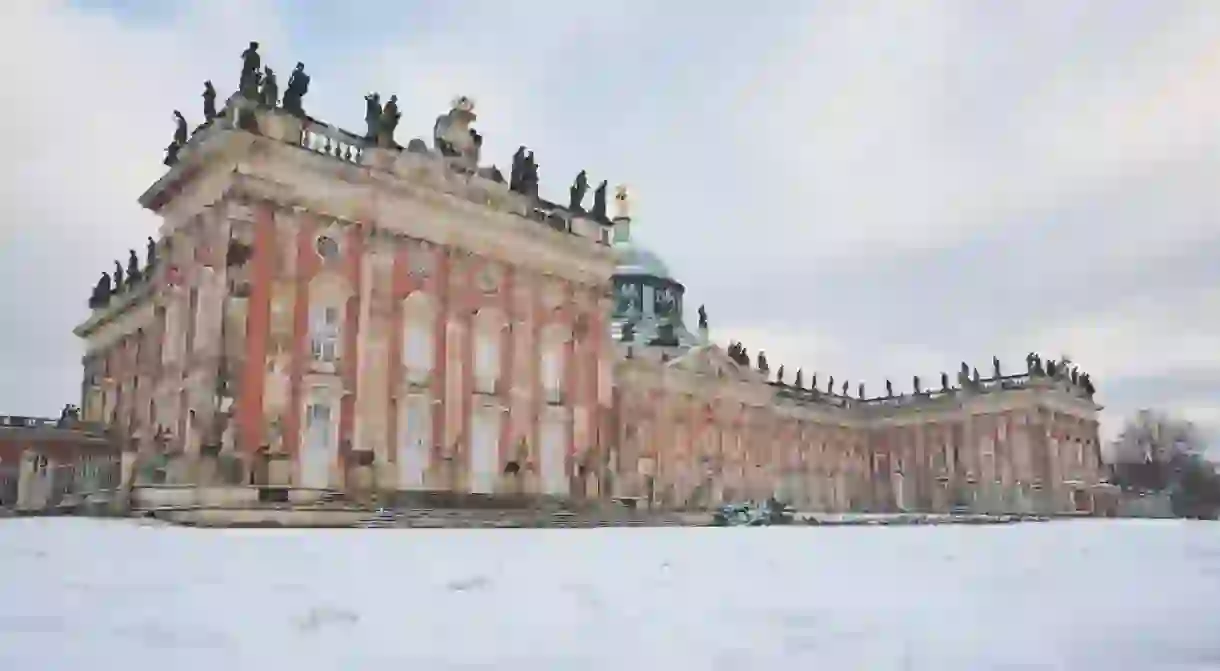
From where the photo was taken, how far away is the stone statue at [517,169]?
34.6 meters

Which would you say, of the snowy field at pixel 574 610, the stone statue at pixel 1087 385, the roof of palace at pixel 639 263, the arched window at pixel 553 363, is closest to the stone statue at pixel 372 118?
the arched window at pixel 553 363

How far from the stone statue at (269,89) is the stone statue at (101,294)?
2410cm

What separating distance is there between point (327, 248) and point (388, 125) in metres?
4.86

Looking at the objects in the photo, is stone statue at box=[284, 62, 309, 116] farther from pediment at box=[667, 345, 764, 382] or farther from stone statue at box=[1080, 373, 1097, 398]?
stone statue at box=[1080, 373, 1097, 398]

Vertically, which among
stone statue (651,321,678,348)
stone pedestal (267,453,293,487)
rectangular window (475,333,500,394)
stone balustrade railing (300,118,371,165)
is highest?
stone balustrade railing (300,118,371,165)

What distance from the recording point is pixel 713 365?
54.8 m

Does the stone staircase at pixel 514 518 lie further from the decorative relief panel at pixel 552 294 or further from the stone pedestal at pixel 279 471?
the decorative relief panel at pixel 552 294

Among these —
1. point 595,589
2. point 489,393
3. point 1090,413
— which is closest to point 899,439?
point 1090,413

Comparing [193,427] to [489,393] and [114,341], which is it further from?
[114,341]

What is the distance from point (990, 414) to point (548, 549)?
56.6 meters

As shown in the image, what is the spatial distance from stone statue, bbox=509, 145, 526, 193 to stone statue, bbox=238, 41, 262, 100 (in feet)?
34.1

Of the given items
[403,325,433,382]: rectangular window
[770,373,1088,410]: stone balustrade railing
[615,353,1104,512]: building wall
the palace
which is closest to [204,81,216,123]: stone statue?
the palace

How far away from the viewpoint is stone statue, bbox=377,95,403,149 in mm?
30125

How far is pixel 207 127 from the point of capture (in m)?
27.2
